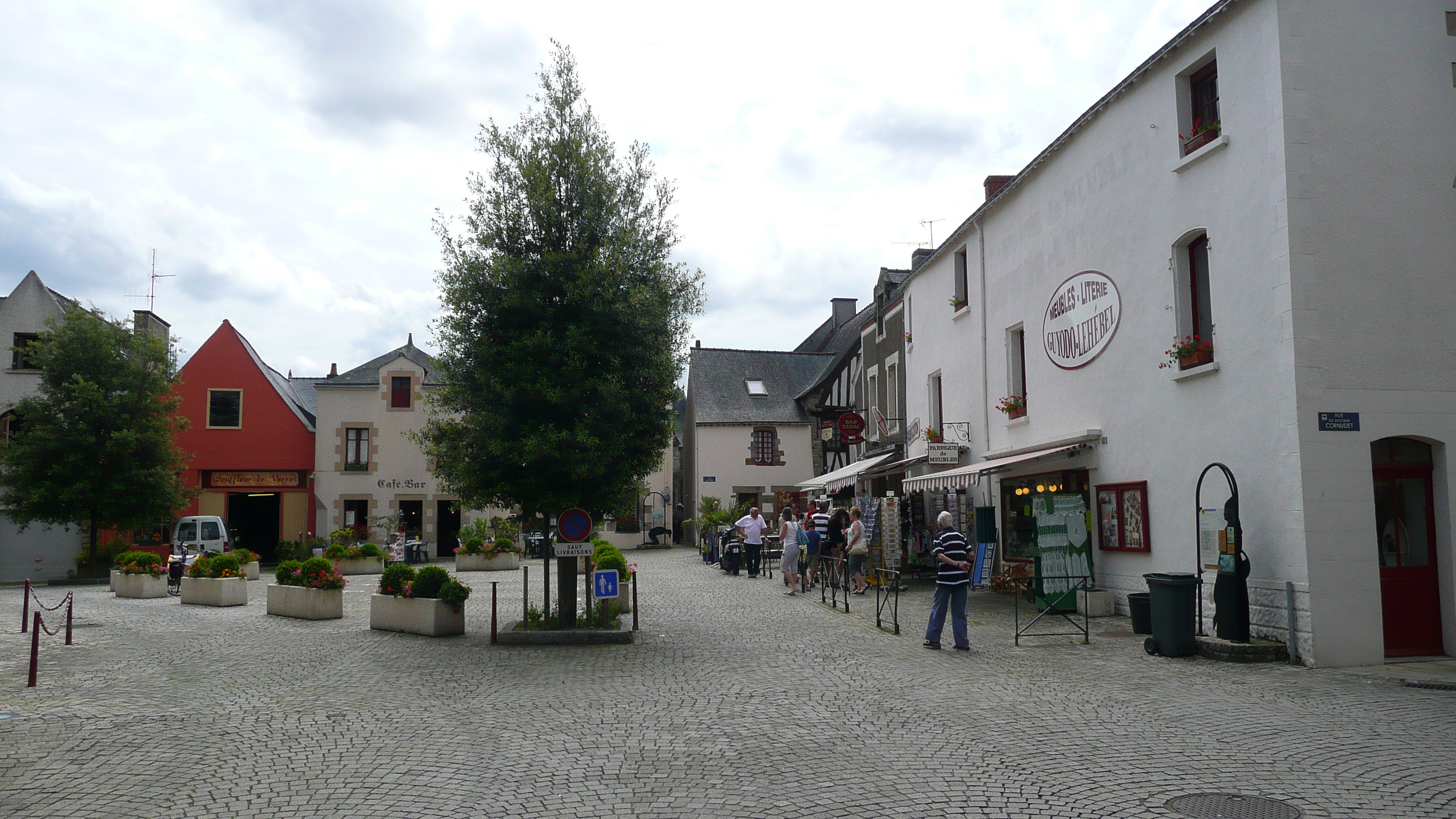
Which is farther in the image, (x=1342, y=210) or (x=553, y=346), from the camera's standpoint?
(x=553, y=346)

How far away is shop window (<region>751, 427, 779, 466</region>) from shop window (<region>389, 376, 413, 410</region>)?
1366cm

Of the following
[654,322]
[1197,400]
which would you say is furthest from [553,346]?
[1197,400]

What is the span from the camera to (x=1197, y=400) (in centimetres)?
1196

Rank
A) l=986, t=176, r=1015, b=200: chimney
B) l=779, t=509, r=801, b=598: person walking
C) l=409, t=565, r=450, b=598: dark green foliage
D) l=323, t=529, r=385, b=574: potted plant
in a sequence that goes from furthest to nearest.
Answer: l=323, t=529, r=385, b=574: potted plant < l=986, t=176, r=1015, b=200: chimney < l=779, t=509, r=801, b=598: person walking < l=409, t=565, r=450, b=598: dark green foliage

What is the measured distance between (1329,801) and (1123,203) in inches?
387

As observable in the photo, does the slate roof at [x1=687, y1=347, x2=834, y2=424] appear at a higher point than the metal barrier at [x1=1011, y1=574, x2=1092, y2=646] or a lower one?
higher

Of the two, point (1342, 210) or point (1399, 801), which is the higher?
point (1342, 210)

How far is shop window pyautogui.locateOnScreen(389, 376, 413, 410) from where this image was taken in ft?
116

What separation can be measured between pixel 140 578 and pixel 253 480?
1471 centimetres

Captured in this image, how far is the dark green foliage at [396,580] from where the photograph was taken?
1391 centimetres

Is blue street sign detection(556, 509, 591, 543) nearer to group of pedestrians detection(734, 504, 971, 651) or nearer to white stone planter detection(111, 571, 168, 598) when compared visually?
group of pedestrians detection(734, 504, 971, 651)

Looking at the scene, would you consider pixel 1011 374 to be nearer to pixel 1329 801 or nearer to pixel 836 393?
pixel 1329 801

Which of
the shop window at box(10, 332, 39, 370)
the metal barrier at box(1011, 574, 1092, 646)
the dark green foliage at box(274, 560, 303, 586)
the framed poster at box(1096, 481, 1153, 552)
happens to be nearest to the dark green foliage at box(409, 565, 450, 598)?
the dark green foliage at box(274, 560, 303, 586)

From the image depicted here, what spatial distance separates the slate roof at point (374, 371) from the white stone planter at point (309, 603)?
60.7 feet
